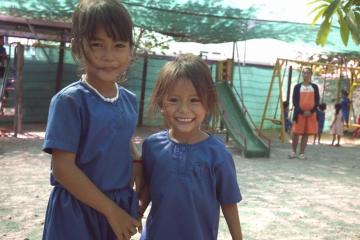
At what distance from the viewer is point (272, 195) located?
4910mm

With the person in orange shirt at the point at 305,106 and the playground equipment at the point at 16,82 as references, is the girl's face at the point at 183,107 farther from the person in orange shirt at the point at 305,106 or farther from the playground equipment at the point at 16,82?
the playground equipment at the point at 16,82

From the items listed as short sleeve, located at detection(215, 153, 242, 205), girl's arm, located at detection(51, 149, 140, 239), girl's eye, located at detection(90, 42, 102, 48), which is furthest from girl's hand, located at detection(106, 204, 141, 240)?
girl's eye, located at detection(90, 42, 102, 48)

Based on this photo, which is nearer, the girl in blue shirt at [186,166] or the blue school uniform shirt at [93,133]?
the blue school uniform shirt at [93,133]

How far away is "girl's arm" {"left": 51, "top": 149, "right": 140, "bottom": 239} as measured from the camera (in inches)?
50.0

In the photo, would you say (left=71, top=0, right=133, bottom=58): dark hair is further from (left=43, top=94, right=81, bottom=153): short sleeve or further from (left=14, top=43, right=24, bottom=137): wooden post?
(left=14, top=43, right=24, bottom=137): wooden post

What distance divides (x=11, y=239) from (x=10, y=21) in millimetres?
6873

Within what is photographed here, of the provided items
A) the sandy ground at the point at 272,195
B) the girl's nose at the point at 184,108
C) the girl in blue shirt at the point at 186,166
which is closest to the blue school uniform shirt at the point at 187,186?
the girl in blue shirt at the point at 186,166

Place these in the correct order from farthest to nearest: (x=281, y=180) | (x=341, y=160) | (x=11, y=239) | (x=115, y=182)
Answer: (x=341, y=160) < (x=281, y=180) < (x=11, y=239) < (x=115, y=182)

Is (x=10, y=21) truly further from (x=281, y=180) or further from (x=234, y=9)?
(x=281, y=180)

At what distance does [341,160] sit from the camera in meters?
7.98

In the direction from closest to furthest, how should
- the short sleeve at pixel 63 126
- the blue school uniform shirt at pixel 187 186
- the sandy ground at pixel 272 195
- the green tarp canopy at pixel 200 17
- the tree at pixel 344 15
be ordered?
the short sleeve at pixel 63 126 < the blue school uniform shirt at pixel 187 186 < the tree at pixel 344 15 < the sandy ground at pixel 272 195 < the green tarp canopy at pixel 200 17

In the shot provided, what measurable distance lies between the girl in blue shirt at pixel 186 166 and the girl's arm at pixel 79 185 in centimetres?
26

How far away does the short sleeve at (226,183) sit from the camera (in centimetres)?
156

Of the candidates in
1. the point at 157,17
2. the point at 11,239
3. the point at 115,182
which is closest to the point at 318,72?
the point at 157,17
